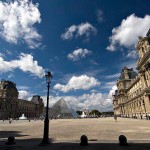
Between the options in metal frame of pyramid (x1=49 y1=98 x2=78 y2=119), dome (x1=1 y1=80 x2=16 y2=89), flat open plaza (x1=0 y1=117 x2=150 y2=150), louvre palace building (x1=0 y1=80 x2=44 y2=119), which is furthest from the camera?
dome (x1=1 y1=80 x2=16 y2=89)

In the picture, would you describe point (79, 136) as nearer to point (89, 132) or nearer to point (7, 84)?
point (89, 132)

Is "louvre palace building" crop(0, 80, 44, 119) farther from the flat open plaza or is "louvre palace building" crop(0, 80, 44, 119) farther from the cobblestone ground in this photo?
the flat open plaza

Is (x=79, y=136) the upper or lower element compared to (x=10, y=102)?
lower

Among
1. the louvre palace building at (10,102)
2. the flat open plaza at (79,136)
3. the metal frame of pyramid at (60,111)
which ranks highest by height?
the louvre palace building at (10,102)

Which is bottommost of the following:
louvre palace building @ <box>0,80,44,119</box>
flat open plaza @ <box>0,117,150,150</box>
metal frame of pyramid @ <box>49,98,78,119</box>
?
flat open plaza @ <box>0,117,150,150</box>

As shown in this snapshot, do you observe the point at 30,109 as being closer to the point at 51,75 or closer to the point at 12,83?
the point at 12,83

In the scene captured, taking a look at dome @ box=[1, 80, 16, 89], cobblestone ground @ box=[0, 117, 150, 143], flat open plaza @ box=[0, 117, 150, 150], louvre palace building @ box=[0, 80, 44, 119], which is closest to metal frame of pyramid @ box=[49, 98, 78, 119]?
louvre palace building @ box=[0, 80, 44, 119]

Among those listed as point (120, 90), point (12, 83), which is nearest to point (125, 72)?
point (120, 90)

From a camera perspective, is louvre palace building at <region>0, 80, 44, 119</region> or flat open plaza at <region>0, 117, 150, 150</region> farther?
louvre palace building at <region>0, 80, 44, 119</region>

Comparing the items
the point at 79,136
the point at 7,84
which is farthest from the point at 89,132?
the point at 7,84

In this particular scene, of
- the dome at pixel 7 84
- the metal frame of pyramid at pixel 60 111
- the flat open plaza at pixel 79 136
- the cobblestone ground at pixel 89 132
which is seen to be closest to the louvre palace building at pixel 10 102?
the dome at pixel 7 84

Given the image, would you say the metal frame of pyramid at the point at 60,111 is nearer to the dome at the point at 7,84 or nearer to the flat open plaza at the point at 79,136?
the dome at the point at 7,84

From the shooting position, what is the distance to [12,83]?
396ft

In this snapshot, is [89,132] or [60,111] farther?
[60,111]
